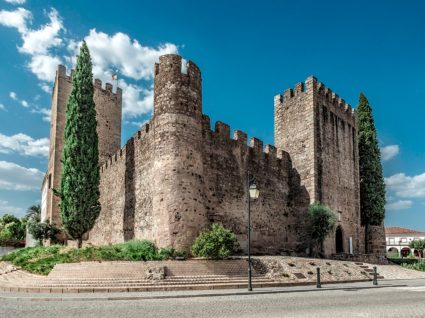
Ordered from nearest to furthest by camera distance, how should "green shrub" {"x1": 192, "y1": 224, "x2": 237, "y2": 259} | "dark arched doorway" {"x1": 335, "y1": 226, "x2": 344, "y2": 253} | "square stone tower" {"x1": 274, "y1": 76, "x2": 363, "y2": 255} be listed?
"green shrub" {"x1": 192, "y1": 224, "x2": 237, "y2": 259} → "square stone tower" {"x1": 274, "y1": 76, "x2": 363, "y2": 255} → "dark arched doorway" {"x1": 335, "y1": 226, "x2": 344, "y2": 253}

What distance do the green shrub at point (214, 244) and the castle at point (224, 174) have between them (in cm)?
72

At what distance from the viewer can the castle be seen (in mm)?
18656

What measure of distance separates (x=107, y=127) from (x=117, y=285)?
23.4 m

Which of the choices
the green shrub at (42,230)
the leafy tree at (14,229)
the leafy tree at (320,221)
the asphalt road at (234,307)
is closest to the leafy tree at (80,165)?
the green shrub at (42,230)

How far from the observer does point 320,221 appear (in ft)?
77.2

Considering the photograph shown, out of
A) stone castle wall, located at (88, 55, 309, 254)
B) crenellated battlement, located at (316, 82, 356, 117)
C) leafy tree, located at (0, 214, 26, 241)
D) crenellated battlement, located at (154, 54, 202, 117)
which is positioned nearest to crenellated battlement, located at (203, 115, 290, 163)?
stone castle wall, located at (88, 55, 309, 254)

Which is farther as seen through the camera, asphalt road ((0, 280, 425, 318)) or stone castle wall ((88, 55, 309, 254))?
stone castle wall ((88, 55, 309, 254))

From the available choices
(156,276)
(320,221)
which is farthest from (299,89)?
(156,276)

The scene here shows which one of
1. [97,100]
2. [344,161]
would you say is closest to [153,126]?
[344,161]

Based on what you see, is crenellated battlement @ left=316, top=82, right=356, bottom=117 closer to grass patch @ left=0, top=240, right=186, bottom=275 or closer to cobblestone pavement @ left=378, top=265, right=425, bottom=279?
cobblestone pavement @ left=378, top=265, right=425, bottom=279

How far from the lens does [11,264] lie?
18312 mm

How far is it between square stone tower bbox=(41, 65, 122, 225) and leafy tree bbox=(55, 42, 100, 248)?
887 centimetres

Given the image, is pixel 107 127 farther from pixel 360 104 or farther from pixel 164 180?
pixel 360 104

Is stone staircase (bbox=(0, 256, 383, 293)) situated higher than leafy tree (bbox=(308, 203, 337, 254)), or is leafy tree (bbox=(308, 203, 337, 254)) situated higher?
leafy tree (bbox=(308, 203, 337, 254))
